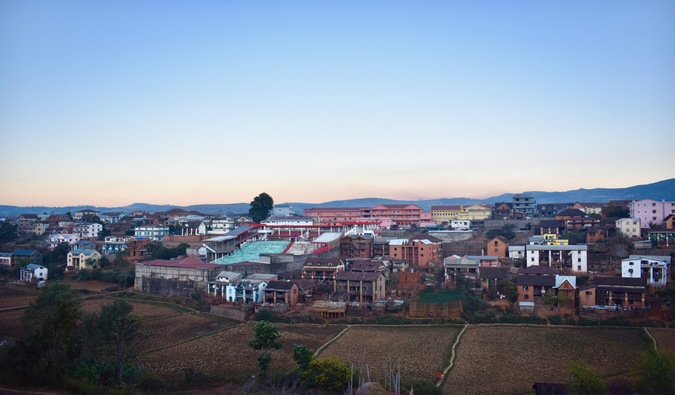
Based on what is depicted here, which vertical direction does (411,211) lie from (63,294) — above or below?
above

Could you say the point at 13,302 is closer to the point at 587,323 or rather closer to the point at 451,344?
the point at 451,344

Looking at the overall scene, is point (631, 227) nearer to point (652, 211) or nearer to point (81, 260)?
point (652, 211)

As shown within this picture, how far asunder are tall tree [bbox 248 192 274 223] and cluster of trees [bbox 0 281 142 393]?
31872 millimetres

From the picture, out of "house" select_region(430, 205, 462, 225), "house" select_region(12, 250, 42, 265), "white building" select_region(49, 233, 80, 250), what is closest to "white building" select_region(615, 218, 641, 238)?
"house" select_region(430, 205, 462, 225)

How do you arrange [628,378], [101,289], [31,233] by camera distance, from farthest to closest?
[31,233] → [101,289] → [628,378]

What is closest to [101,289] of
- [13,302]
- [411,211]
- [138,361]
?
[13,302]

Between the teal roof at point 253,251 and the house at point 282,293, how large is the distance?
6.85 m

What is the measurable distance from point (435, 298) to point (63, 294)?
57.3 ft

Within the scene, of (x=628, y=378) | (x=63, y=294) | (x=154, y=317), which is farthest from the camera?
(x=154, y=317)

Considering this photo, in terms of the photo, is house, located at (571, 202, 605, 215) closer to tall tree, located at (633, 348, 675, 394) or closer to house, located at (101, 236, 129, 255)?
tall tree, located at (633, 348, 675, 394)

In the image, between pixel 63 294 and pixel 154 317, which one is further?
pixel 154 317

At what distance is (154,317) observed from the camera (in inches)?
961

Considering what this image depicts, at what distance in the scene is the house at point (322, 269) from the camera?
29000 millimetres

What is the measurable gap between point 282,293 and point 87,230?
30.4m
